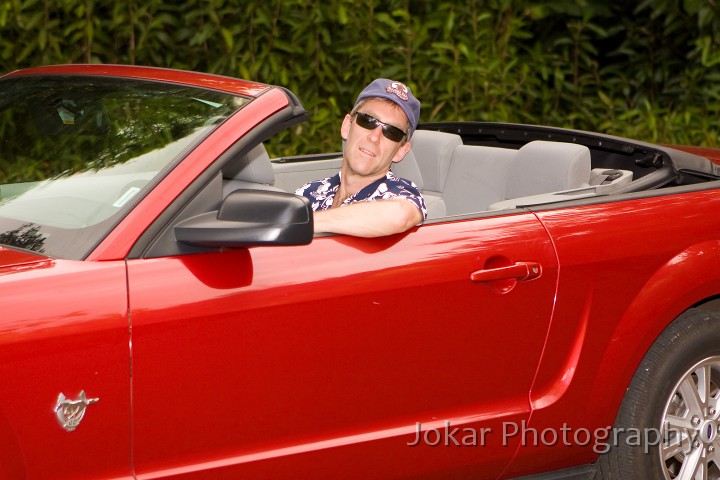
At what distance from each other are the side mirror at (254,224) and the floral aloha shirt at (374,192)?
711mm

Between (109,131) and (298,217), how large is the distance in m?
0.74

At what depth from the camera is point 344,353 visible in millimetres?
3145

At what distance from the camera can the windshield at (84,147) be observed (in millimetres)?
3025

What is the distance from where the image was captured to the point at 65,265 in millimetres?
2863

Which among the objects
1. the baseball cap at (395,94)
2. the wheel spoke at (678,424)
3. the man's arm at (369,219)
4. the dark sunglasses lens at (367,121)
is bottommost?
the wheel spoke at (678,424)

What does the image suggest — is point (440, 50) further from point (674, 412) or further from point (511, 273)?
point (511, 273)

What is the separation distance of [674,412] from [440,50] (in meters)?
4.85

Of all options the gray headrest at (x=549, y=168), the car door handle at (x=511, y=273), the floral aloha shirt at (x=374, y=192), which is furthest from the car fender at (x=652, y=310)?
the floral aloha shirt at (x=374, y=192)

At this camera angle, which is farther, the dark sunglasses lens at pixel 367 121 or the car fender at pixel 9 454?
the dark sunglasses lens at pixel 367 121

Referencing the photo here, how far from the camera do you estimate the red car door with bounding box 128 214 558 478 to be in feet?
9.54

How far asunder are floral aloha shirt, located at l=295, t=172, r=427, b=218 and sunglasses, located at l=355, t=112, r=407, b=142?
12 cm

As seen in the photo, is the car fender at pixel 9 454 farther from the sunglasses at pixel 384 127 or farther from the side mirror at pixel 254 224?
the sunglasses at pixel 384 127

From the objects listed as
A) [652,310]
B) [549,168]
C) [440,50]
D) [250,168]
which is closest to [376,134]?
[250,168]

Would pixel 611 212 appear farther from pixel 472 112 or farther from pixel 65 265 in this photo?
pixel 472 112
